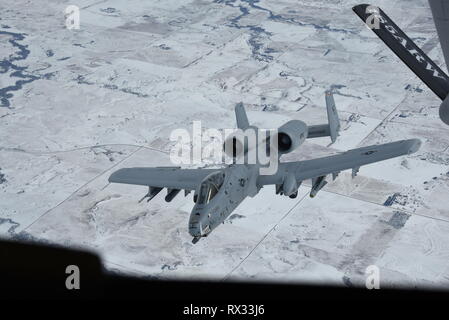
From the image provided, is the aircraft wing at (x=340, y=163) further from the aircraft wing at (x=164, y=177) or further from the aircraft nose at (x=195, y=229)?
the aircraft nose at (x=195, y=229)

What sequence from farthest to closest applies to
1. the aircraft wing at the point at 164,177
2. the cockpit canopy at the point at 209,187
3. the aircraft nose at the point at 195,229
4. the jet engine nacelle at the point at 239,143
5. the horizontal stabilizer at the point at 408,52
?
the aircraft wing at the point at 164,177 < the jet engine nacelle at the point at 239,143 < the cockpit canopy at the point at 209,187 < the aircraft nose at the point at 195,229 < the horizontal stabilizer at the point at 408,52

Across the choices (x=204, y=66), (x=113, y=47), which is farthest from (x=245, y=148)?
(x=113, y=47)

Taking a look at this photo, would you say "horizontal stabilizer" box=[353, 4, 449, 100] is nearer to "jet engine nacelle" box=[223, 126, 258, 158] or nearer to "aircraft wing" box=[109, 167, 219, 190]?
"jet engine nacelle" box=[223, 126, 258, 158]

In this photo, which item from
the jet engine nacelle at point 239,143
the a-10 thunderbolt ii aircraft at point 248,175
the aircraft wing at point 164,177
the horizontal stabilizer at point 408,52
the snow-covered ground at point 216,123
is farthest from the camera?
the snow-covered ground at point 216,123

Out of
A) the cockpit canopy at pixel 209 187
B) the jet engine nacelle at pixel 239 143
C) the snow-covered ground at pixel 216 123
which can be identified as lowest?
the snow-covered ground at pixel 216 123

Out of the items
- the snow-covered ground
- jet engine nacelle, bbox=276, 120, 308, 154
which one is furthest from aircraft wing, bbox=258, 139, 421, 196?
the snow-covered ground

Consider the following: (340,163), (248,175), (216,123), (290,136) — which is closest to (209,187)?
(248,175)

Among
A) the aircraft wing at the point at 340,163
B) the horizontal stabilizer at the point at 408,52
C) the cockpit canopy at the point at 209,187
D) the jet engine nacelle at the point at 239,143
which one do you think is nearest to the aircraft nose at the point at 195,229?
the cockpit canopy at the point at 209,187
